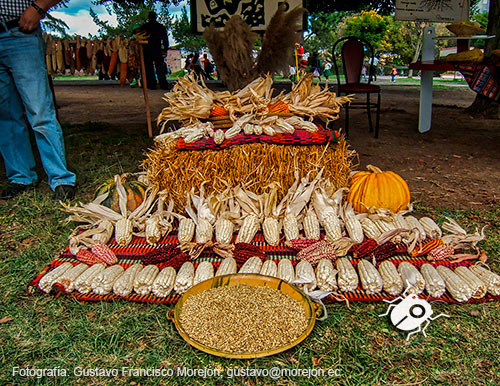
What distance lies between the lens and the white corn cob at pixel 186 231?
2.80 m

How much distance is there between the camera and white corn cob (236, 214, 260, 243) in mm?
2861

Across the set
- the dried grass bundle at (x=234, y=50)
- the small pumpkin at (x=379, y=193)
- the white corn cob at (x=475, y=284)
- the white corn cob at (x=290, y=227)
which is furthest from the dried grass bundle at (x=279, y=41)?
the white corn cob at (x=475, y=284)

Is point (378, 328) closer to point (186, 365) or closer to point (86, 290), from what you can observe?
point (186, 365)

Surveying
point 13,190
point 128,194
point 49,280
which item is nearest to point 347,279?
point 49,280

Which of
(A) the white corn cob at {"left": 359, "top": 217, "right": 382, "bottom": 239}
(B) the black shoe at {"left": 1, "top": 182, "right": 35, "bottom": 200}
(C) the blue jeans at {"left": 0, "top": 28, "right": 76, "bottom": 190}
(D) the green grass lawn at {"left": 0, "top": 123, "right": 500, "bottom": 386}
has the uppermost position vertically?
(C) the blue jeans at {"left": 0, "top": 28, "right": 76, "bottom": 190}

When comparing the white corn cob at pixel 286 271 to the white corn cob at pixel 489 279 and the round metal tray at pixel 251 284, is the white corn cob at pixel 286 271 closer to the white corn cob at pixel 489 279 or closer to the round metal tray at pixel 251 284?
the round metal tray at pixel 251 284

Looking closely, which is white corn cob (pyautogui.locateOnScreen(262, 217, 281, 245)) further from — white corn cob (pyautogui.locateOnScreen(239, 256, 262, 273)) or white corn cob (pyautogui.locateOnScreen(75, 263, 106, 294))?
white corn cob (pyautogui.locateOnScreen(75, 263, 106, 294))

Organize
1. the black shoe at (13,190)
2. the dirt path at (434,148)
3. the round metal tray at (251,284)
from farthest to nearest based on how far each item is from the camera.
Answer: the dirt path at (434,148), the black shoe at (13,190), the round metal tray at (251,284)

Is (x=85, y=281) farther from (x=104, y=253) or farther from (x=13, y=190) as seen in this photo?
(x=13, y=190)

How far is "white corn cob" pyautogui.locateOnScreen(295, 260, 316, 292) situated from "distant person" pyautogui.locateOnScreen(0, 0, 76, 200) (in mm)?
2648

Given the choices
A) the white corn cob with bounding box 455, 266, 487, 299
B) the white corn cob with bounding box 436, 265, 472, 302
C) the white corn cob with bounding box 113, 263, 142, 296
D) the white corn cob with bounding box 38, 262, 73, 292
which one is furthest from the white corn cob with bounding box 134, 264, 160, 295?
the white corn cob with bounding box 455, 266, 487, 299

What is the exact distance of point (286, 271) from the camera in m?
2.41

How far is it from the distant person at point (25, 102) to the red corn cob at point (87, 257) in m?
1.40

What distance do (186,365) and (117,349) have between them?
386 mm
